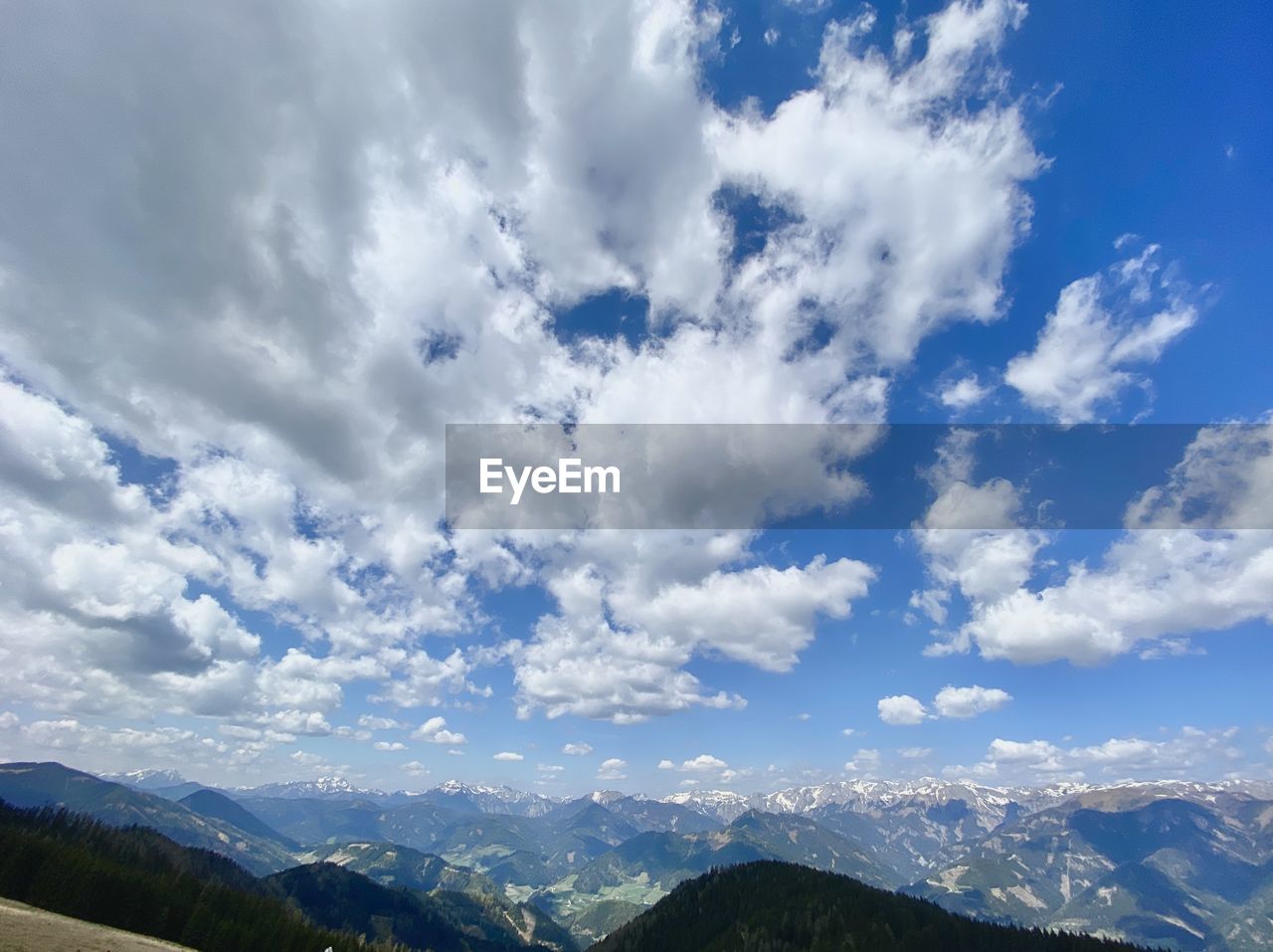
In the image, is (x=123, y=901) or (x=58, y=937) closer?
(x=58, y=937)

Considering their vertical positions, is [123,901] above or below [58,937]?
→ below

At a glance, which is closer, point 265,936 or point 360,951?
point 265,936

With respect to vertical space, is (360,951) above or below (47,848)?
below

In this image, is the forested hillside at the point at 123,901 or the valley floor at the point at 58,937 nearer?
the valley floor at the point at 58,937

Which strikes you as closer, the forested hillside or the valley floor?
the valley floor

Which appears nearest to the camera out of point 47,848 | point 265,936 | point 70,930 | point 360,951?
point 70,930

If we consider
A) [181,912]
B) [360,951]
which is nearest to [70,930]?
[181,912]

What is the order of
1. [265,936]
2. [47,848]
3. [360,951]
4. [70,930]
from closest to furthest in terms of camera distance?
1. [70,930]
2. [47,848]
3. [265,936]
4. [360,951]

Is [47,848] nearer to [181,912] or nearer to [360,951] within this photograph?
[181,912]
